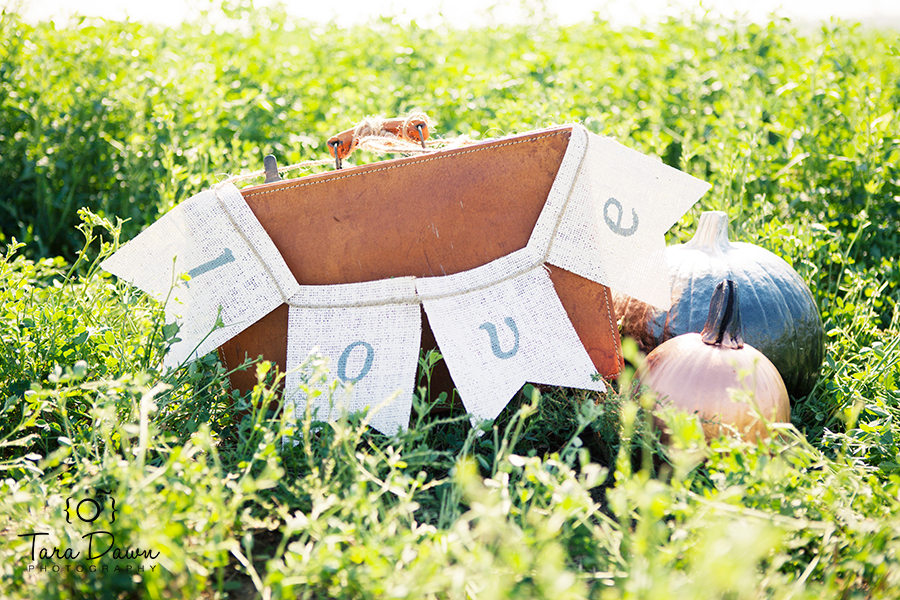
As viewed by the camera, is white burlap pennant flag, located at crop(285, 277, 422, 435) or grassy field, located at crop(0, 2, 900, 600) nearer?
grassy field, located at crop(0, 2, 900, 600)

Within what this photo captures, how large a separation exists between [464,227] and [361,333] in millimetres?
485

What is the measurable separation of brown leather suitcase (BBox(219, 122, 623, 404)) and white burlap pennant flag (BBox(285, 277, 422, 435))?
0.07m

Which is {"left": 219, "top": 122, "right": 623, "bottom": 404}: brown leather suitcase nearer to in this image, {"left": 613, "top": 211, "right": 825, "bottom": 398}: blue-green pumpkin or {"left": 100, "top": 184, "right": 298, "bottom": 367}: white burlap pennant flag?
{"left": 100, "top": 184, "right": 298, "bottom": 367}: white burlap pennant flag

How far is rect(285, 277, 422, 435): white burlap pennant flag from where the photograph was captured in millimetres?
2219

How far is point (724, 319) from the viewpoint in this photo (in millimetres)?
2225

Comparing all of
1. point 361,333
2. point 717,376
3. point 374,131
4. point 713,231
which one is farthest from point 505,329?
point 713,231

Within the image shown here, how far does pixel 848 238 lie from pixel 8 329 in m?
3.63

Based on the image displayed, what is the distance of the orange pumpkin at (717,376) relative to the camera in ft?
6.90

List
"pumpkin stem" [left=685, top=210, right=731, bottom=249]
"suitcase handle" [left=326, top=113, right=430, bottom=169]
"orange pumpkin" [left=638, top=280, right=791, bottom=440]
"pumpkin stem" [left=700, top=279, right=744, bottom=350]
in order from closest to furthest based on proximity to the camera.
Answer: "orange pumpkin" [left=638, top=280, right=791, bottom=440], "pumpkin stem" [left=700, top=279, right=744, bottom=350], "suitcase handle" [left=326, top=113, right=430, bottom=169], "pumpkin stem" [left=685, top=210, right=731, bottom=249]

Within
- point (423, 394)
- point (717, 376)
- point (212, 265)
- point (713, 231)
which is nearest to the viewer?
A: point (423, 394)

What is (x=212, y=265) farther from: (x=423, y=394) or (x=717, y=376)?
(x=717, y=376)

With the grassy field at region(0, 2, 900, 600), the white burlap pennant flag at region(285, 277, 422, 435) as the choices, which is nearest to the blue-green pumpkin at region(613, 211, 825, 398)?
the grassy field at region(0, 2, 900, 600)

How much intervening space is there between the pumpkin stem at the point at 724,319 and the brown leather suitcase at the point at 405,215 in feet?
1.52

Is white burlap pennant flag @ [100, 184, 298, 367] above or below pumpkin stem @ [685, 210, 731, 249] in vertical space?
below
